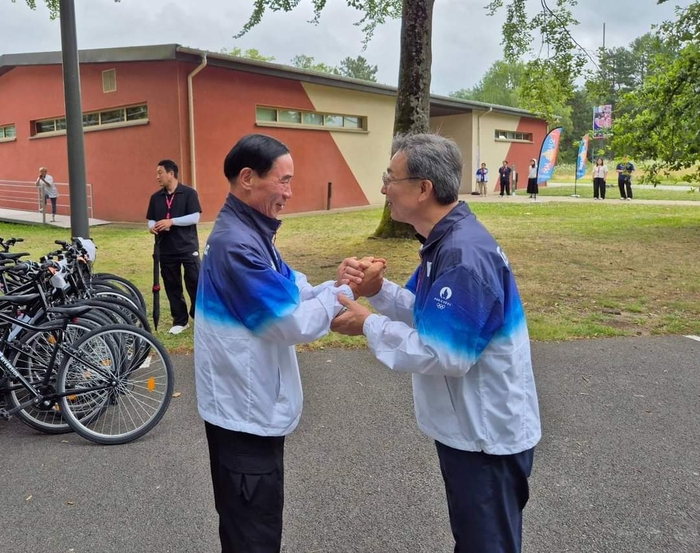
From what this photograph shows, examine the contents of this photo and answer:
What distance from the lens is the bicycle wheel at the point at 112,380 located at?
4195 mm

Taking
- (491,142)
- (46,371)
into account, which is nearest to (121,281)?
(46,371)

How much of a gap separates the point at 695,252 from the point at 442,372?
11960 mm

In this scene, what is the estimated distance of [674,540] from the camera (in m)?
2.99

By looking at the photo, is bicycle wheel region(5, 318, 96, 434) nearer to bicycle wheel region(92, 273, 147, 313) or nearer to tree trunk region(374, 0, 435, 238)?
bicycle wheel region(92, 273, 147, 313)

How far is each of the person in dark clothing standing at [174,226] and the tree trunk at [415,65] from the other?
21.6ft

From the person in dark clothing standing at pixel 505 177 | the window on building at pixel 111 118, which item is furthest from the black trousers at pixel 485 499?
the person in dark clothing standing at pixel 505 177

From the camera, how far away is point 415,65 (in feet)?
40.8

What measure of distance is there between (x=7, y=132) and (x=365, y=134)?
1382 cm

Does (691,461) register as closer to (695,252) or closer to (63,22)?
(63,22)

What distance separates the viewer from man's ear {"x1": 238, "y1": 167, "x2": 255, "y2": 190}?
2219 millimetres

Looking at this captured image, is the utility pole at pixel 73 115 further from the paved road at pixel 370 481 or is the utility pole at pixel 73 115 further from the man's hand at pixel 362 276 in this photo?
the man's hand at pixel 362 276

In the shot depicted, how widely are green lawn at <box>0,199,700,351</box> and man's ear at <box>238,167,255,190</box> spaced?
4393 mm

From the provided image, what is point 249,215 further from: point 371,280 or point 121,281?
point 121,281

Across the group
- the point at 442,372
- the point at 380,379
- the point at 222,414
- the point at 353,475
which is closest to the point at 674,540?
the point at 353,475
